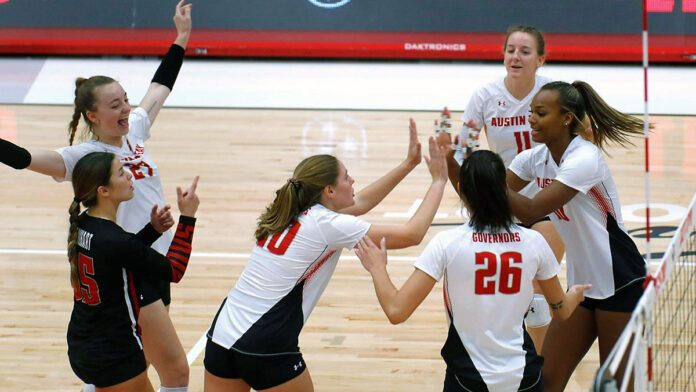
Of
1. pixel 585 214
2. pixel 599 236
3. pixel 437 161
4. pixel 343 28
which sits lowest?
pixel 599 236

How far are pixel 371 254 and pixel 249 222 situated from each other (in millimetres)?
4806

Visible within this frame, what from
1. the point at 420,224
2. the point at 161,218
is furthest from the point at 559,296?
the point at 161,218

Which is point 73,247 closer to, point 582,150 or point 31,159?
point 31,159

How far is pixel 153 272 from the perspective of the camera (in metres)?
3.94

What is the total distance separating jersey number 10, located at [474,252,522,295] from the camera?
11.5 feet

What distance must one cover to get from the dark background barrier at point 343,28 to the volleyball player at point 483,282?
10.5m

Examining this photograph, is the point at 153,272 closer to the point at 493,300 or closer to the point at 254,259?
the point at 254,259

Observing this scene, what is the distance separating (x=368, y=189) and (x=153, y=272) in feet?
3.55

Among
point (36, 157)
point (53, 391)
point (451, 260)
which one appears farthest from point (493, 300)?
point (53, 391)

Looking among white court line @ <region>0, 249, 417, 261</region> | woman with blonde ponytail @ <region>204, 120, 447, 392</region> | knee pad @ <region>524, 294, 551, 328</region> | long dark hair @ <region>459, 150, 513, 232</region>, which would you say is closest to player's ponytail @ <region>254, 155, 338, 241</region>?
woman with blonde ponytail @ <region>204, 120, 447, 392</region>

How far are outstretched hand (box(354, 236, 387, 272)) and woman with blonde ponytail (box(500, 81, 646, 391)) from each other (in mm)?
746

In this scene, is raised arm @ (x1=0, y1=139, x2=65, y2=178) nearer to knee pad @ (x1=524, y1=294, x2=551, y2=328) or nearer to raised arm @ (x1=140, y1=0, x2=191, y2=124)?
raised arm @ (x1=140, y1=0, x2=191, y2=124)

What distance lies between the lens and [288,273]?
382 cm

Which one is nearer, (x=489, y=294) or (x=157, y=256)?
(x=489, y=294)
